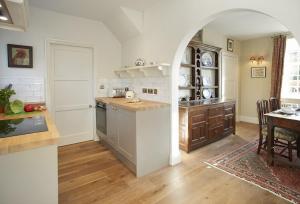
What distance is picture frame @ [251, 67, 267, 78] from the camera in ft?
16.9

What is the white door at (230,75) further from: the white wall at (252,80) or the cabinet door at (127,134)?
the cabinet door at (127,134)

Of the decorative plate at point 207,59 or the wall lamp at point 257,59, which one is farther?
the wall lamp at point 257,59

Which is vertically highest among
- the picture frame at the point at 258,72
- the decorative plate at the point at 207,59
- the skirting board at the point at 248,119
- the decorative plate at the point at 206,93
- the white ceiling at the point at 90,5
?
the white ceiling at the point at 90,5

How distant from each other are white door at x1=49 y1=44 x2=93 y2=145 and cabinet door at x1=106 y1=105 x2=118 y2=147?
822mm

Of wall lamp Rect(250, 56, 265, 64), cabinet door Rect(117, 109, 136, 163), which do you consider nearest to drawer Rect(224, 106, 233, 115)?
wall lamp Rect(250, 56, 265, 64)

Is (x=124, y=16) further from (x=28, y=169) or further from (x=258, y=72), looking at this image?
(x=258, y=72)

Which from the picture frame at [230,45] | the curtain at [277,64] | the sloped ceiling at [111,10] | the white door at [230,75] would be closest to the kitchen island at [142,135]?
the sloped ceiling at [111,10]

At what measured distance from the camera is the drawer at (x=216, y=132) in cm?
359

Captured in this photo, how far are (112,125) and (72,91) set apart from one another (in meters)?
1.20

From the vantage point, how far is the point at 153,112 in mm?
2590

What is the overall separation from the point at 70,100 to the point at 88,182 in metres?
1.80

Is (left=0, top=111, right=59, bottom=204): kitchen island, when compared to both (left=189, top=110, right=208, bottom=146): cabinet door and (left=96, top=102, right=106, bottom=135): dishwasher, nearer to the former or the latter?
(left=96, top=102, right=106, bottom=135): dishwasher

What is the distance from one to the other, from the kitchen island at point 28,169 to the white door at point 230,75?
4732 millimetres

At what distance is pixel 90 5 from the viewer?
3.07m
